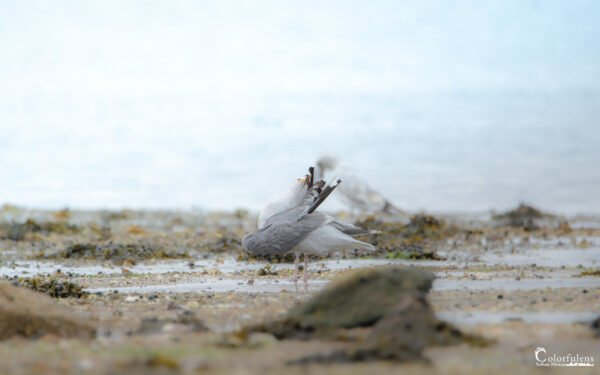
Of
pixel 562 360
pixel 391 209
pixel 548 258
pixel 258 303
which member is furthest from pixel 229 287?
pixel 391 209

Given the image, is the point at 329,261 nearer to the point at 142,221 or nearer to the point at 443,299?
the point at 443,299

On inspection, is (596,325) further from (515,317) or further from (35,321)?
(35,321)

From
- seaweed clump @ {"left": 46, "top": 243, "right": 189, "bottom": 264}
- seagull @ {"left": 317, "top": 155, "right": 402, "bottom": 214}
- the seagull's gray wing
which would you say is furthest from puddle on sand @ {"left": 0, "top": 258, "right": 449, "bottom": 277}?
seagull @ {"left": 317, "top": 155, "right": 402, "bottom": 214}

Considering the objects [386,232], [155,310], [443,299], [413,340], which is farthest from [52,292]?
[386,232]

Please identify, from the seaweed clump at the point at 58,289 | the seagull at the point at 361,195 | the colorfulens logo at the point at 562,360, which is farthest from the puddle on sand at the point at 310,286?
the seagull at the point at 361,195

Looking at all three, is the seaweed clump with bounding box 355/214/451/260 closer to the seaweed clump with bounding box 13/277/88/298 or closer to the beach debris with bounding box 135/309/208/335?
the seaweed clump with bounding box 13/277/88/298
